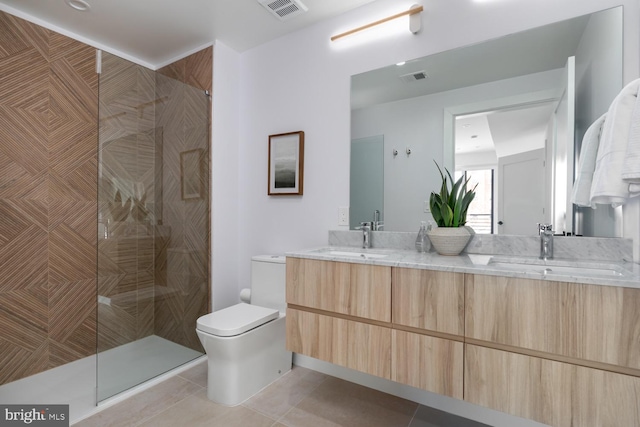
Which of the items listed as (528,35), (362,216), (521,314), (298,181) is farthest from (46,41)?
(521,314)

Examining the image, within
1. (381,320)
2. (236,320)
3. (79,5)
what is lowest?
(236,320)

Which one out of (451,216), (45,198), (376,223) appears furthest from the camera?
(45,198)

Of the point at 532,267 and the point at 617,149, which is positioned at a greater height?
the point at 617,149

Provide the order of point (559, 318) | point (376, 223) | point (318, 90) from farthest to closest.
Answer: point (318, 90) < point (376, 223) < point (559, 318)

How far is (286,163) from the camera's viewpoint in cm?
240

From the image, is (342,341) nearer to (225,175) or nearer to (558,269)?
(558,269)

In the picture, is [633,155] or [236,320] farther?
[236,320]

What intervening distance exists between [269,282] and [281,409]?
787 mm

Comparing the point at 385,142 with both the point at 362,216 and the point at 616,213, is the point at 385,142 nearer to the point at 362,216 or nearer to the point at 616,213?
the point at 362,216

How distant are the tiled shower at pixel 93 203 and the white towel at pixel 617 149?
238 cm

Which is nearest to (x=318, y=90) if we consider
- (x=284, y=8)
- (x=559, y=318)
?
(x=284, y=8)

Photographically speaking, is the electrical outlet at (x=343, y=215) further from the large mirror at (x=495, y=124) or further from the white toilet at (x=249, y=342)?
the white toilet at (x=249, y=342)

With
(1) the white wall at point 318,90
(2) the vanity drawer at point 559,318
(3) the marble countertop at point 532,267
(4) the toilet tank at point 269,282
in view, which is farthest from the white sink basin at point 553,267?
(4) the toilet tank at point 269,282

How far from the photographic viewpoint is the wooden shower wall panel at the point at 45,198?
2.02 meters
